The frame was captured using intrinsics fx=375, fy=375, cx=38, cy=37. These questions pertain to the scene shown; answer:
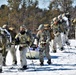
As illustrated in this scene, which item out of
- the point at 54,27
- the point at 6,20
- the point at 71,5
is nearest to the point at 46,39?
the point at 54,27

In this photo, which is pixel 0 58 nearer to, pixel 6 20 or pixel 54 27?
pixel 54 27

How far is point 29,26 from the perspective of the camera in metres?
49.9

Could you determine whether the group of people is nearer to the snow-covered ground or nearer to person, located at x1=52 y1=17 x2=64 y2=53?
the snow-covered ground

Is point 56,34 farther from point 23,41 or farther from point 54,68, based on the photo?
point 23,41

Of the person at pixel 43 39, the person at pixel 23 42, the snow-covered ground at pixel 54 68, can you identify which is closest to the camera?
the snow-covered ground at pixel 54 68

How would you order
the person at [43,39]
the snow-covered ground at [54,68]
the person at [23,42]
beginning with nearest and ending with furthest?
the snow-covered ground at [54,68], the person at [23,42], the person at [43,39]

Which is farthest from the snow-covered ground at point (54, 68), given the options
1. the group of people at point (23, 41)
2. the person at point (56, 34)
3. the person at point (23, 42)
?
the person at point (56, 34)

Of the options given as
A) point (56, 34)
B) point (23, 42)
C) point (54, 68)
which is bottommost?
point (54, 68)

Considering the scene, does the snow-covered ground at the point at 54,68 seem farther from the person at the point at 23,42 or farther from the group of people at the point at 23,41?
the person at the point at 23,42

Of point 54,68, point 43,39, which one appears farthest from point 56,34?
point 54,68

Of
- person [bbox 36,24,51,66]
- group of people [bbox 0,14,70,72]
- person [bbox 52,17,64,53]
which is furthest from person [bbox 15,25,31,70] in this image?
person [bbox 52,17,64,53]

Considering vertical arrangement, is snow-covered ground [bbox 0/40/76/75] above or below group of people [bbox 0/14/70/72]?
below

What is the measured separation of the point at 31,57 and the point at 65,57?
1.66m

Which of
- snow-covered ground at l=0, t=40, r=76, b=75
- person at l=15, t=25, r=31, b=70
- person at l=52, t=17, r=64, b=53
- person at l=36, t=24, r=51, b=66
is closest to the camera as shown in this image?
snow-covered ground at l=0, t=40, r=76, b=75
